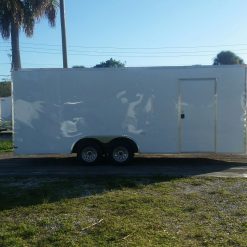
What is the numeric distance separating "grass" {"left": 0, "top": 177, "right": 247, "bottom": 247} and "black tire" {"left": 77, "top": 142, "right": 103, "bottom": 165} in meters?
2.55

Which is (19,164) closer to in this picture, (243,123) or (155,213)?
(243,123)

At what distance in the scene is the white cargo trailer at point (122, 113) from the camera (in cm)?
1364

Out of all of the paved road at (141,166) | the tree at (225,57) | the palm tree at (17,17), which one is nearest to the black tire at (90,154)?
the paved road at (141,166)

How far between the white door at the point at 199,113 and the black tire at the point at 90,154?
239 cm

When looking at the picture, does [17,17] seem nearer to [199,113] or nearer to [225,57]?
[199,113]

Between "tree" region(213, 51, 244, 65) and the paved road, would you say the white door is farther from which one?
"tree" region(213, 51, 244, 65)

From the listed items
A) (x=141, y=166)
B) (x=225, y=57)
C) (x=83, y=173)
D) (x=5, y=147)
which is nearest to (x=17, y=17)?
(x=5, y=147)

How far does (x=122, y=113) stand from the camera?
13.8 meters

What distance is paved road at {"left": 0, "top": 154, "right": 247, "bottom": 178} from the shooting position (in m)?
12.3

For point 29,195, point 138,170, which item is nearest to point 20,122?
point 138,170

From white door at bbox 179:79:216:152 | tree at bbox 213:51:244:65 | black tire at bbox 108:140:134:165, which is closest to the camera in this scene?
white door at bbox 179:79:216:152

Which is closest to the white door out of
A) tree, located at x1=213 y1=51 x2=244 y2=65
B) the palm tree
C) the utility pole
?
the utility pole

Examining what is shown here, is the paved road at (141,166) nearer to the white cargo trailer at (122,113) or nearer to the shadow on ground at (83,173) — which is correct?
the shadow on ground at (83,173)

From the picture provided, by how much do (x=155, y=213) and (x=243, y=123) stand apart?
638cm
